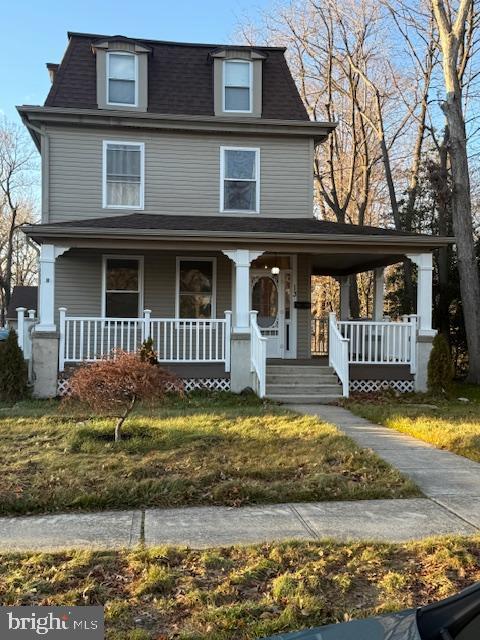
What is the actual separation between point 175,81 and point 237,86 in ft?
5.21

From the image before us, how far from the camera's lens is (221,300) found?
46.0 feet

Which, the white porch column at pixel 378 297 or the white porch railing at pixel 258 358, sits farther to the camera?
the white porch column at pixel 378 297

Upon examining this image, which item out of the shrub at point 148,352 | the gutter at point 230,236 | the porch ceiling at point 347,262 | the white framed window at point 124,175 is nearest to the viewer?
the shrub at point 148,352

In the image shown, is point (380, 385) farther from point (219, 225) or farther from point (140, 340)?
point (140, 340)

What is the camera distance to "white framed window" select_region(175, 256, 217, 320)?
13938mm

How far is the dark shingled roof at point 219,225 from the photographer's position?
39.2 ft

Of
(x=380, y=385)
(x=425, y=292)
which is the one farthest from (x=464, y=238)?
(x=380, y=385)

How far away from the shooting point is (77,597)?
10.5 feet

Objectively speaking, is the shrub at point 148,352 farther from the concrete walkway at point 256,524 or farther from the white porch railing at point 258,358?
the concrete walkway at point 256,524

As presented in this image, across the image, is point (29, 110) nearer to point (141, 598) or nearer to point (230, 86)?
point (230, 86)

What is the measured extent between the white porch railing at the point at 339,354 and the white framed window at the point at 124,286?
15.1 ft

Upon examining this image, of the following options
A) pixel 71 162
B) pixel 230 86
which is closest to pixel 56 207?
pixel 71 162

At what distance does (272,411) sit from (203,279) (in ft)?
17.4

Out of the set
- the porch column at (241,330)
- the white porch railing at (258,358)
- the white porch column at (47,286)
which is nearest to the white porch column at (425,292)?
A: the porch column at (241,330)
